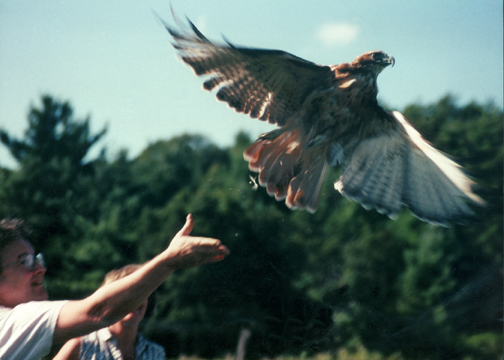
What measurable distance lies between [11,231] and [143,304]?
0.54m

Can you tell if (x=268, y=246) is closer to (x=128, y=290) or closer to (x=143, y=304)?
(x=143, y=304)

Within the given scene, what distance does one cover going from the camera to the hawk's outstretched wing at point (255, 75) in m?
1.59

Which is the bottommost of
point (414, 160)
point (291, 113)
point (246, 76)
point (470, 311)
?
point (470, 311)

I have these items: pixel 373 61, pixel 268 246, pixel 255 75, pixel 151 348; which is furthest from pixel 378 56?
pixel 151 348

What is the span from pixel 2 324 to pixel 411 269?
5.34 feet

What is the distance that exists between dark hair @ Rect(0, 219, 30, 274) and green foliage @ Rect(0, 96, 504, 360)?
0.06 m

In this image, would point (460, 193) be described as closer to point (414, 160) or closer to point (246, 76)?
point (414, 160)

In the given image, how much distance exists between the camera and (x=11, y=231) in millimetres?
1392

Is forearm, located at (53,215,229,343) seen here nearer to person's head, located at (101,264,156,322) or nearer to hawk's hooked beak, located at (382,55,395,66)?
person's head, located at (101,264,156,322)

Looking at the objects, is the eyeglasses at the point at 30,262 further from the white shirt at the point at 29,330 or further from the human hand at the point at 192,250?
the human hand at the point at 192,250

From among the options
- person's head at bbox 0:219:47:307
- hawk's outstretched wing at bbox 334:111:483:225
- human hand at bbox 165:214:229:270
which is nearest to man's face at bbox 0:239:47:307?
person's head at bbox 0:219:47:307

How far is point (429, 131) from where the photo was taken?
1.89 meters

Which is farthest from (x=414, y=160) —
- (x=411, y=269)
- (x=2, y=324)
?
(x=2, y=324)

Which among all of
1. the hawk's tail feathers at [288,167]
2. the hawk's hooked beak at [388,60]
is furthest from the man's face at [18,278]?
the hawk's hooked beak at [388,60]
